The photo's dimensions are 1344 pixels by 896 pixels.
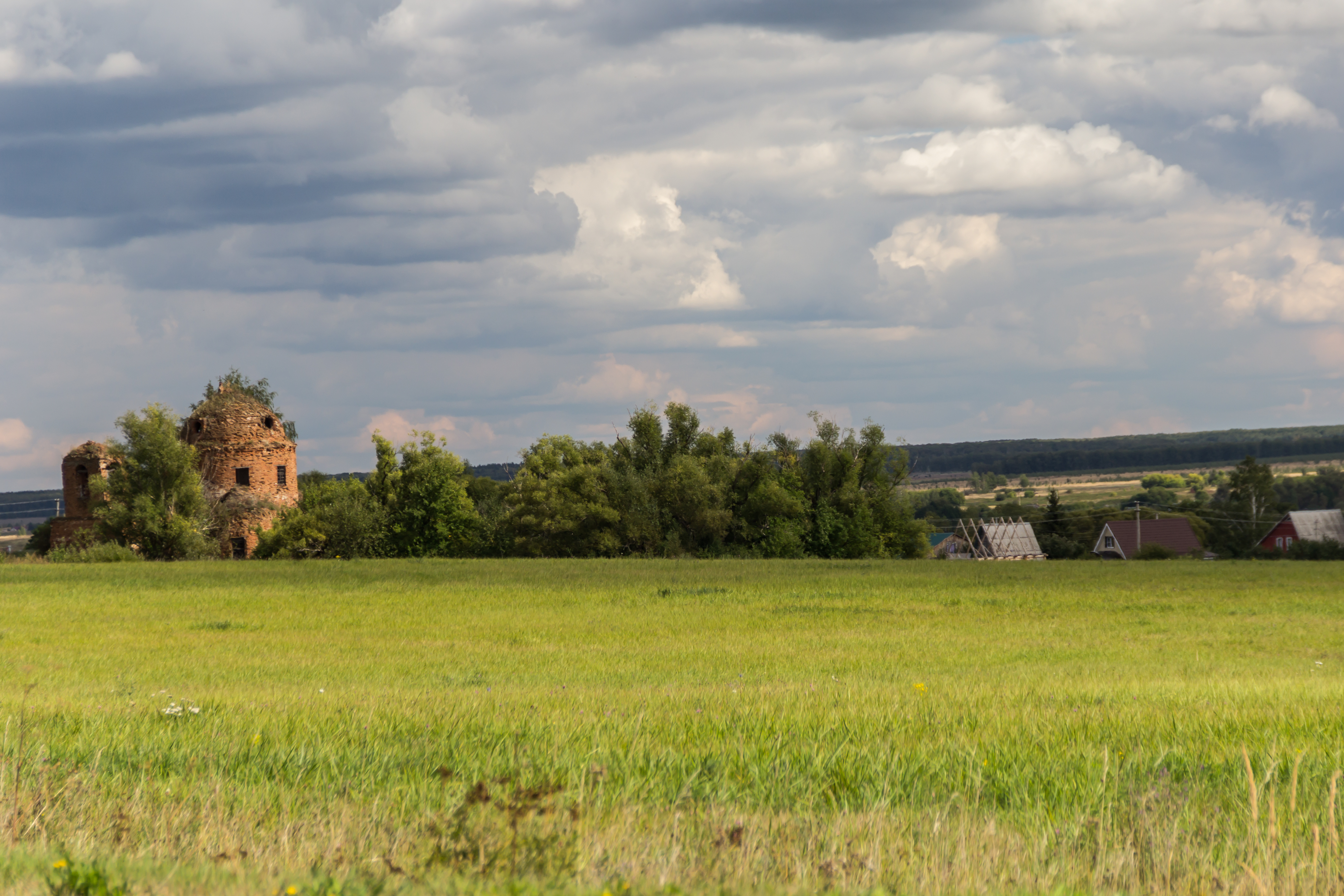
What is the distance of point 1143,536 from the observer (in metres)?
113

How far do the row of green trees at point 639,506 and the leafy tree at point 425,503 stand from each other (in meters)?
0.07

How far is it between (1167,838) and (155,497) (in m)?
57.0

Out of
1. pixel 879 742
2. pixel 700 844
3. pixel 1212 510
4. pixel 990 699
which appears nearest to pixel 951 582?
pixel 990 699

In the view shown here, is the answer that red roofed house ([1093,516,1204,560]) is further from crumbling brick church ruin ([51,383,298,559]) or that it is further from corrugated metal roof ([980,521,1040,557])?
crumbling brick church ruin ([51,383,298,559])

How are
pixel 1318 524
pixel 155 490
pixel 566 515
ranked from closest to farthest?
pixel 155 490 → pixel 566 515 → pixel 1318 524

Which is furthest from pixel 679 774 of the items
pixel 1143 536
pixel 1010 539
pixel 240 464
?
pixel 1143 536

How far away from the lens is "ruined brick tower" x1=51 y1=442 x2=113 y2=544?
190 ft

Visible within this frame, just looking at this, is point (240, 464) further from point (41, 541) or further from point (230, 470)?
point (41, 541)

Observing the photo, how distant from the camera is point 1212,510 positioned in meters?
115

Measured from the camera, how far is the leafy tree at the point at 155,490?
174 ft

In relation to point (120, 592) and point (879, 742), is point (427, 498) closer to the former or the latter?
point (120, 592)

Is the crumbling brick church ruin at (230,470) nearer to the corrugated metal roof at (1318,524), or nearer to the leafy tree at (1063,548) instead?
the leafy tree at (1063,548)

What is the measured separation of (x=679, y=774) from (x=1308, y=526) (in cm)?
11181

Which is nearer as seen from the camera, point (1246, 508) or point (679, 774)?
point (679, 774)
